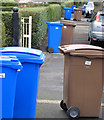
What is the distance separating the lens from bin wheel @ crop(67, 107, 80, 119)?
4797 millimetres

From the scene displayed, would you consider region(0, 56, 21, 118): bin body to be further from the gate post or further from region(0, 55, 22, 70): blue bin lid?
the gate post

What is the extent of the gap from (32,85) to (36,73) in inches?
7.1

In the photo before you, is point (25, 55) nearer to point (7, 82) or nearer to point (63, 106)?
point (7, 82)

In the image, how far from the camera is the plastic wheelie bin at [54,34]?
1063cm

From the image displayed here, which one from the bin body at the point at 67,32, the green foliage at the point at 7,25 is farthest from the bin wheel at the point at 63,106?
the bin body at the point at 67,32

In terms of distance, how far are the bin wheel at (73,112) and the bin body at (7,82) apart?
1.41 meters

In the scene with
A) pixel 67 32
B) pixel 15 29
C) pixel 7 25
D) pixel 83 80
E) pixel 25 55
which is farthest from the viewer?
pixel 67 32

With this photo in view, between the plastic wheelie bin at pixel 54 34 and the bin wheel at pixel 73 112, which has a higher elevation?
the plastic wheelie bin at pixel 54 34

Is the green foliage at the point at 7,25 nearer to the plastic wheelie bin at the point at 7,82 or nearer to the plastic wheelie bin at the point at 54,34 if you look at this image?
the plastic wheelie bin at the point at 54,34

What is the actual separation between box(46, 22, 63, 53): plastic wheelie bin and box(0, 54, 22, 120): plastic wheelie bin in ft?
23.3

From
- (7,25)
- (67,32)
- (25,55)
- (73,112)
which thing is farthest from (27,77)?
(67,32)

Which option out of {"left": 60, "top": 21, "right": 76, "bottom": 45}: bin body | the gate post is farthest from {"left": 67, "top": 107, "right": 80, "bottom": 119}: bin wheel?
{"left": 60, "top": 21, "right": 76, "bottom": 45}: bin body

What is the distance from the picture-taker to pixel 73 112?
4.80 metres

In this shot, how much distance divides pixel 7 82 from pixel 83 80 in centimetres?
158
